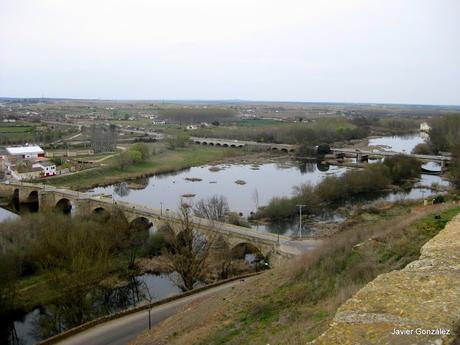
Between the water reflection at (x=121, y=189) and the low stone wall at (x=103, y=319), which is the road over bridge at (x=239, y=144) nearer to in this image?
the water reflection at (x=121, y=189)

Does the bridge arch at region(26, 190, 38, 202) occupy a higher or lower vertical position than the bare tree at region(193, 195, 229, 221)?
lower

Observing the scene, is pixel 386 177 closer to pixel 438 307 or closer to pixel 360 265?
pixel 360 265

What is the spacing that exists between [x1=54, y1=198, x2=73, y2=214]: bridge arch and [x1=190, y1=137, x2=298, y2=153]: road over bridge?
120ft

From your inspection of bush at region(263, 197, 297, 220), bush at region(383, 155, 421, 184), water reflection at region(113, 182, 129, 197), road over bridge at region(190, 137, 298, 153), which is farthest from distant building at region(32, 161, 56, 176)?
road over bridge at region(190, 137, 298, 153)

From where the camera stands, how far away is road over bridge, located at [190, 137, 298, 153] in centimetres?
6333

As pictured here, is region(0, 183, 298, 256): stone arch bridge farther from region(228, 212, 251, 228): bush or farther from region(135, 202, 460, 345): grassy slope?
region(135, 202, 460, 345): grassy slope

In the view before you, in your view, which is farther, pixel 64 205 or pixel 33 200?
pixel 33 200

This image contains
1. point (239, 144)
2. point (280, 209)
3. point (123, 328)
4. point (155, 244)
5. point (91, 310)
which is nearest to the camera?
point (123, 328)

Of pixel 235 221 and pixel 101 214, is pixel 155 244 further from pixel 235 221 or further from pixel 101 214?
pixel 101 214

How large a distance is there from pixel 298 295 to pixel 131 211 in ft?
53.3

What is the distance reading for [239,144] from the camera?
66750mm

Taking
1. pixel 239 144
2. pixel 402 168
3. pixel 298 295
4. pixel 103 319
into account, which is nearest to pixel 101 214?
pixel 103 319

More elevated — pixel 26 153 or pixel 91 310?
pixel 26 153

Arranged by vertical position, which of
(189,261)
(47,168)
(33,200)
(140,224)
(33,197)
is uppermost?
(47,168)
